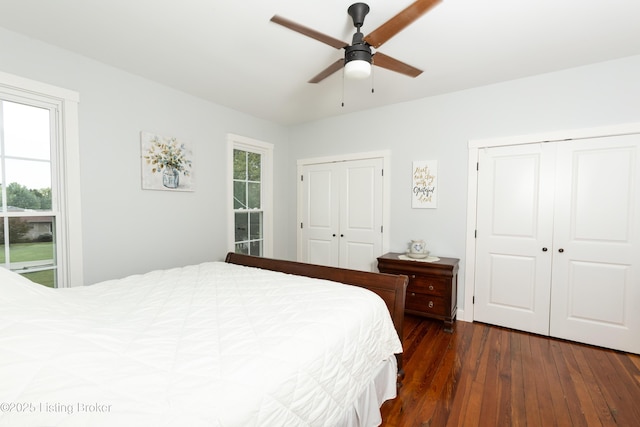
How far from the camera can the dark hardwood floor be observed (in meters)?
1.67

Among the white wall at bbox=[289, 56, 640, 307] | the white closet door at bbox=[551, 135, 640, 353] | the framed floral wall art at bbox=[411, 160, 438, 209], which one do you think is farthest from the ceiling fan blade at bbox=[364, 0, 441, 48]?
the white closet door at bbox=[551, 135, 640, 353]

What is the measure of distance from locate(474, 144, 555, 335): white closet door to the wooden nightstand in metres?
0.36

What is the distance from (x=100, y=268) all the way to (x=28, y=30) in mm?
1779

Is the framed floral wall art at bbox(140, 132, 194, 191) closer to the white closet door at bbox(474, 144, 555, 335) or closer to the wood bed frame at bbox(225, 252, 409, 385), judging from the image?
the wood bed frame at bbox(225, 252, 409, 385)

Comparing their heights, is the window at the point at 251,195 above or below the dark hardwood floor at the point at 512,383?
above

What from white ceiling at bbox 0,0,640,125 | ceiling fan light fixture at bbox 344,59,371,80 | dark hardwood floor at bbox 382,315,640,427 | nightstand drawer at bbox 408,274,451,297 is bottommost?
dark hardwood floor at bbox 382,315,640,427

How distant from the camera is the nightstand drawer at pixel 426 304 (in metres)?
2.87

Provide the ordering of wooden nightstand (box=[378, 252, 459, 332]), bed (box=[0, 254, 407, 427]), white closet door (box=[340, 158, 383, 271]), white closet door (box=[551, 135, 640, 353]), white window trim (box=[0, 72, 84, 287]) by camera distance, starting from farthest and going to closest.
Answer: white closet door (box=[340, 158, 383, 271]), wooden nightstand (box=[378, 252, 459, 332]), white closet door (box=[551, 135, 640, 353]), white window trim (box=[0, 72, 84, 287]), bed (box=[0, 254, 407, 427])

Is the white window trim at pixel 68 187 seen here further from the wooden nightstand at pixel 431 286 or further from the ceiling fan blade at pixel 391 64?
the wooden nightstand at pixel 431 286

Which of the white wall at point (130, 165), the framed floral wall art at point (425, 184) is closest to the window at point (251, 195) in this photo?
the white wall at point (130, 165)

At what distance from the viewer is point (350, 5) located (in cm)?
171

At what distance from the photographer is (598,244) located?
2.48 m

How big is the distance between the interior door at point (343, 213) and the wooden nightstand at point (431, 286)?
1.95ft

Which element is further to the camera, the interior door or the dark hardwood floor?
the interior door
